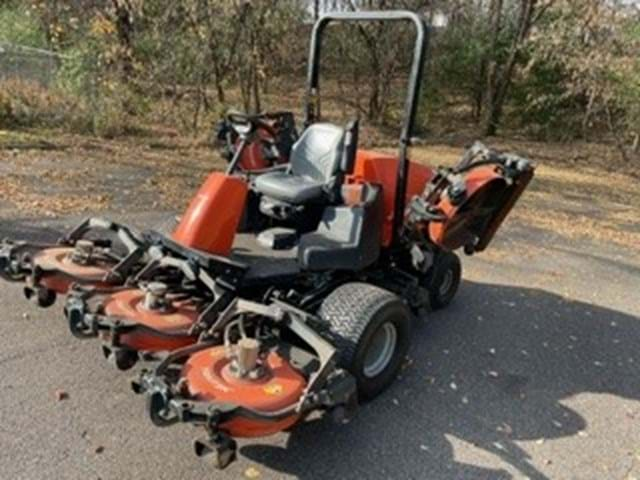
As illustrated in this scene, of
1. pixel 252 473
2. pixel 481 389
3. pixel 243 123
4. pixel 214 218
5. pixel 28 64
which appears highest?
pixel 243 123

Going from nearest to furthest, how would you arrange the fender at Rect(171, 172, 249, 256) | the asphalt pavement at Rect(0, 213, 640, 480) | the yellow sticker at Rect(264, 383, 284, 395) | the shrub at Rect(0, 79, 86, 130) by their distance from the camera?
1. the yellow sticker at Rect(264, 383, 284, 395)
2. the asphalt pavement at Rect(0, 213, 640, 480)
3. the fender at Rect(171, 172, 249, 256)
4. the shrub at Rect(0, 79, 86, 130)

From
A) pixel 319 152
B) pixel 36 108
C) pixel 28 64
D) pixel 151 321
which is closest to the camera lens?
pixel 151 321

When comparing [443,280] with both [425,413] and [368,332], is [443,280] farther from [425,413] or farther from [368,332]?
[368,332]

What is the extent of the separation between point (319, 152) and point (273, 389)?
5.24 ft

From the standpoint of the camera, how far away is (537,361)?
12.6 ft

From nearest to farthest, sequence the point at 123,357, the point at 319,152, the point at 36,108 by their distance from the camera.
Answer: the point at 123,357 → the point at 319,152 → the point at 36,108

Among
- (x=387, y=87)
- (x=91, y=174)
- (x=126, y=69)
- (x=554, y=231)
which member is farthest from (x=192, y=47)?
(x=554, y=231)

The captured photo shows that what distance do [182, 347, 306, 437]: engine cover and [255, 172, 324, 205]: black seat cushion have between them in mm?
1056

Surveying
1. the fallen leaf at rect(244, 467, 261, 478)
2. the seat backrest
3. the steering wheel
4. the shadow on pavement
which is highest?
the steering wheel

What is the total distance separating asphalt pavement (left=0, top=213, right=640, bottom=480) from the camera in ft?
8.59

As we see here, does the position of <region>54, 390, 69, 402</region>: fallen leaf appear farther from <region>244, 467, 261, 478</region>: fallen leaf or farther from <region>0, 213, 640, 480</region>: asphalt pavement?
<region>244, 467, 261, 478</region>: fallen leaf

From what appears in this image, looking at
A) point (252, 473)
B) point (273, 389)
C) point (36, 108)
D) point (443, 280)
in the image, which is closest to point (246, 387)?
point (273, 389)

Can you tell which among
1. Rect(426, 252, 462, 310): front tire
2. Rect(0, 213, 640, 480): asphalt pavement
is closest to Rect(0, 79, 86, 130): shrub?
Rect(0, 213, 640, 480): asphalt pavement

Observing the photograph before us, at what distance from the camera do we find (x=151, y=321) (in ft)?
9.46
